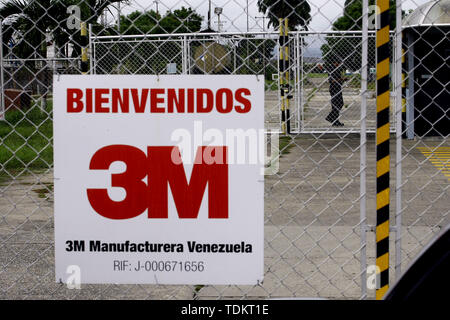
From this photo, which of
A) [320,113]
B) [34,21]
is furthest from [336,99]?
[34,21]

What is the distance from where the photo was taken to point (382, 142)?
3.34 meters

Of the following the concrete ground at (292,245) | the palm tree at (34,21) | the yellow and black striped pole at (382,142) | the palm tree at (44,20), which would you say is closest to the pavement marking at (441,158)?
the concrete ground at (292,245)

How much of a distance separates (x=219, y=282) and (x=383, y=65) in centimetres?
131

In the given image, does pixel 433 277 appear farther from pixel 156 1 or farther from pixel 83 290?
pixel 83 290

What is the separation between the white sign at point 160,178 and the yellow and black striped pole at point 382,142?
575mm

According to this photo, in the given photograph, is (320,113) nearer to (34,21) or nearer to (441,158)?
(441,158)

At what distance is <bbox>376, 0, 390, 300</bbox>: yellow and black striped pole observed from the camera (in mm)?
3281

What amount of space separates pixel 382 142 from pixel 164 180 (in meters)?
1.07

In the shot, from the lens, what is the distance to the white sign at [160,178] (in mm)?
3275

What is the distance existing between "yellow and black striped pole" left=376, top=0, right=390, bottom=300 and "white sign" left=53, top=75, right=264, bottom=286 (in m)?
0.57

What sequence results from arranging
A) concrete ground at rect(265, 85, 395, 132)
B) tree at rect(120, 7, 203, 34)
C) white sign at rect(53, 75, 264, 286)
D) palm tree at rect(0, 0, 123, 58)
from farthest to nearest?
1. concrete ground at rect(265, 85, 395, 132)
2. palm tree at rect(0, 0, 123, 58)
3. tree at rect(120, 7, 203, 34)
4. white sign at rect(53, 75, 264, 286)

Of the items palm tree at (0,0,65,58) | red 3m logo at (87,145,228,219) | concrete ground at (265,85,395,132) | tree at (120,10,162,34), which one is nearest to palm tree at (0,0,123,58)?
palm tree at (0,0,65,58)

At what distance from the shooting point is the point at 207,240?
3359 millimetres

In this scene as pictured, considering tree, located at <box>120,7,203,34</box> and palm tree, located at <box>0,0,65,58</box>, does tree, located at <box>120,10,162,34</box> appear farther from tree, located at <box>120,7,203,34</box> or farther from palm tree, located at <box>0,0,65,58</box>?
palm tree, located at <box>0,0,65,58</box>
